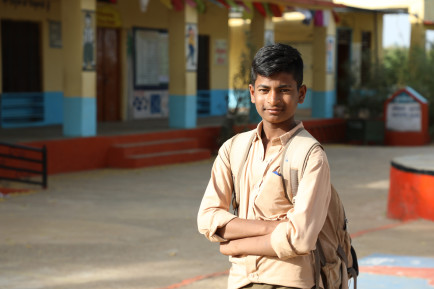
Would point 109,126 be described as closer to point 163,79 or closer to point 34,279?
point 163,79

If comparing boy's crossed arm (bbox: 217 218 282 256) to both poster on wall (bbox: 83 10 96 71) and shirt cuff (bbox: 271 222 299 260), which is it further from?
poster on wall (bbox: 83 10 96 71)

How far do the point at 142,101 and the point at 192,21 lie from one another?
3.77 metres

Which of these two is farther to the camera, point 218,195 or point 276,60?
point 218,195

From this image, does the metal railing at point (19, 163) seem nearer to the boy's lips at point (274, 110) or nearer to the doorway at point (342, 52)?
the boy's lips at point (274, 110)

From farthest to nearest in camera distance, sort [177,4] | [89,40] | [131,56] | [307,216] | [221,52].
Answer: [221,52] < [131,56] < [177,4] < [89,40] < [307,216]

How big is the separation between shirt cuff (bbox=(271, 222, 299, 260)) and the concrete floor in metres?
3.24

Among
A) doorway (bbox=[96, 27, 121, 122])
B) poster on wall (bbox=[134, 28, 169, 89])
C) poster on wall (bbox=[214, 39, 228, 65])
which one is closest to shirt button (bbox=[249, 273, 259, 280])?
doorway (bbox=[96, 27, 121, 122])

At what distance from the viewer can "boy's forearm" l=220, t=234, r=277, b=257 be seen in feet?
8.70

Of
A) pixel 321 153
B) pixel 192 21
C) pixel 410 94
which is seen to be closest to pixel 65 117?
pixel 192 21

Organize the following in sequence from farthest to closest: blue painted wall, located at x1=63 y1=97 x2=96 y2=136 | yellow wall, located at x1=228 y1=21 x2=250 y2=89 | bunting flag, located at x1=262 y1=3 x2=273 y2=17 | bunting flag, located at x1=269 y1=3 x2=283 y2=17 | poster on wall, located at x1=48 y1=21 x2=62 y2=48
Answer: yellow wall, located at x1=228 y1=21 x2=250 y2=89, bunting flag, located at x1=269 y1=3 x2=283 y2=17, bunting flag, located at x1=262 y1=3 x2=273 y2=17, poster on wall, located at x1=48 y1=21 x2=62 y2=48, blue painted wall, located at x1=63 y1=97 x2=96 y2=136

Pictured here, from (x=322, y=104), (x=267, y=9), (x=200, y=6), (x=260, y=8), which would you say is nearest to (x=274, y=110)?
(x=200, y=6)

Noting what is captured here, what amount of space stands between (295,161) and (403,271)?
3967 mm

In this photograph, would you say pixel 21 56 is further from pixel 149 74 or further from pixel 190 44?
pixel 149 74

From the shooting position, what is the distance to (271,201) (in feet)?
8.94
